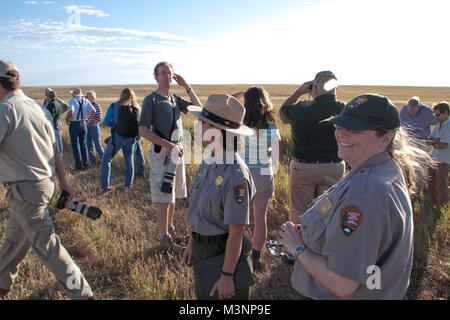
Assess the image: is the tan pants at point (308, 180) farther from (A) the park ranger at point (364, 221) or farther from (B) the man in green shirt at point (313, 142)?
(A) the park ranger at point (364, 221)

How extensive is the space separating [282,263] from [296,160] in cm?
122

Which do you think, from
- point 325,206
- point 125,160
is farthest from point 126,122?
point 325,206

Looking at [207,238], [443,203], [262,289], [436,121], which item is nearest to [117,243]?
[262,289]

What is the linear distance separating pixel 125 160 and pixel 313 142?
14.6ft

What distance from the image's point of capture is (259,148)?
3.48 meters

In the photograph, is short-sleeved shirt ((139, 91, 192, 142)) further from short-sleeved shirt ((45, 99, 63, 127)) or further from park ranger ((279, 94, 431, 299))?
short-sleeved shirt ((45, 99, 63, 127))

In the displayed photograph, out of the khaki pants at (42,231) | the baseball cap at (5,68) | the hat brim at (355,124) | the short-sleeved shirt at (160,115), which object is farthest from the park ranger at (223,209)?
the baseball cap at (5,68)

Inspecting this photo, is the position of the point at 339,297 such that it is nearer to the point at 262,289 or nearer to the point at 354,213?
the point at 354,213

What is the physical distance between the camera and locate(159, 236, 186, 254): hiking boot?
13.0 feet

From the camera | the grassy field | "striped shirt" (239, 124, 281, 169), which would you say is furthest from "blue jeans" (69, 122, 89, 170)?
"striped shirt" (239, 124, 281, 169)

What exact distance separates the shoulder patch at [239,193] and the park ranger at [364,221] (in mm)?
440

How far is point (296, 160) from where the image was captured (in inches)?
143

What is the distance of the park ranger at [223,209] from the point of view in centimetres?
200

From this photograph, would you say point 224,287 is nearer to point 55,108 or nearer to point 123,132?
point 123,132
